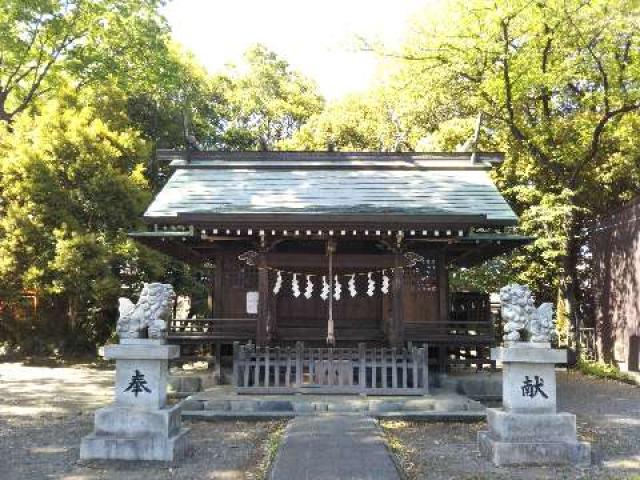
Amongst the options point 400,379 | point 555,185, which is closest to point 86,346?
point 400,379

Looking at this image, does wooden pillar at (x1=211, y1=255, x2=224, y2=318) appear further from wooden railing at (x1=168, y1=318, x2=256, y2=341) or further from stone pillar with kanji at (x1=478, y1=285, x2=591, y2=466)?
stone pillar with kanji at (x1=478, y1=285, x2=591, y2=466)

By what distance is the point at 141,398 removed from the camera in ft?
24.7

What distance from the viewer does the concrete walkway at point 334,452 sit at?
6.26 m

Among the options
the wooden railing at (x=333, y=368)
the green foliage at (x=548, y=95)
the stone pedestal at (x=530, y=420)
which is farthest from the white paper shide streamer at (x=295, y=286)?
the green foliage at (x=548, y=95)

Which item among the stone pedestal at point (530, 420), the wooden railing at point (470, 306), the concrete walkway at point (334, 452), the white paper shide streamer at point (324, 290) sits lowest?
the concrete walkway at point (334, 452)

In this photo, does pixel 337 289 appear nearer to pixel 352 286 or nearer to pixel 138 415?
pixel 352 286

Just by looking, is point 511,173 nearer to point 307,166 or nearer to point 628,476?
point 307,166

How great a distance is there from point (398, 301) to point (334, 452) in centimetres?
527

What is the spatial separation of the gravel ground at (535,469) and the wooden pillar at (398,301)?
2320 millimetres

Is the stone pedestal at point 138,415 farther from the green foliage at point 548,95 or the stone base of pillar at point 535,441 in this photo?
the green foliage at point 548,95

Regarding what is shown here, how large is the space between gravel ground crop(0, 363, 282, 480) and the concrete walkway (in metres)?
0.50

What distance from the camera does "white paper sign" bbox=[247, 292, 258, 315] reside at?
43.3 feet

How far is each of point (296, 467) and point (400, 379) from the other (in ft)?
18.2

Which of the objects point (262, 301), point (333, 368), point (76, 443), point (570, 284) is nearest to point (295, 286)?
point (262, 301)
